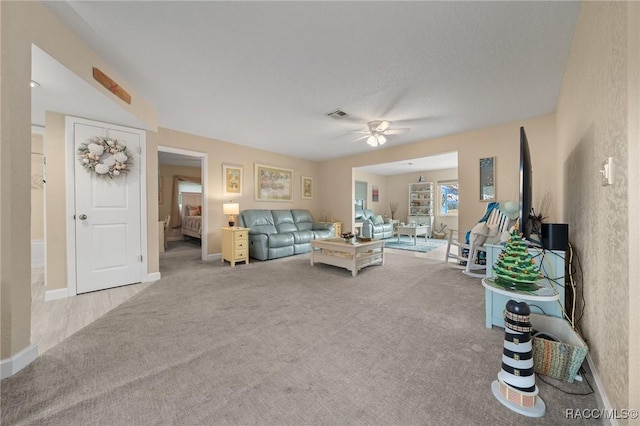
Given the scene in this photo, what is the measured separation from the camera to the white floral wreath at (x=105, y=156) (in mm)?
2834

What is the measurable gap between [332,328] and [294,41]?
2454mm

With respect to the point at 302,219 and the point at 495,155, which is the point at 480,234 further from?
the point at 302,219

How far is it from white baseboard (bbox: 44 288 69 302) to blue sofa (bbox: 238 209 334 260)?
102 inches

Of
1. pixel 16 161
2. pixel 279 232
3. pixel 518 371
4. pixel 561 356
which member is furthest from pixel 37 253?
pixel 561 356

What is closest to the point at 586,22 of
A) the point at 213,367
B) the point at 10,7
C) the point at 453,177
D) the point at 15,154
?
the point at 213,367

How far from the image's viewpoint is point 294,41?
6.56 ft

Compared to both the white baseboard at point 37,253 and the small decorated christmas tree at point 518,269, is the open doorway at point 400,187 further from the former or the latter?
the white baseboard at point 37,253

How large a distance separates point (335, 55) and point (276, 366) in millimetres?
2562

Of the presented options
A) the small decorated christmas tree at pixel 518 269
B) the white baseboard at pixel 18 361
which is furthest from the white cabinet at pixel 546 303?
the white baseboard at pixel 18 361

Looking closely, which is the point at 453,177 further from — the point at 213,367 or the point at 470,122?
the point at 213,367

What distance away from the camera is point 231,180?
202 inches

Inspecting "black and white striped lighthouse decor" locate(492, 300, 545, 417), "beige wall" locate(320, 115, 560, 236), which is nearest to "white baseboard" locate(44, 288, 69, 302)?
"black and white striped lighthouse decor" locate(492, 300, 545, 417)

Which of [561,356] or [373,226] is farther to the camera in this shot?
[373,226]

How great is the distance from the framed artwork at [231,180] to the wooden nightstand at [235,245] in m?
0.97
